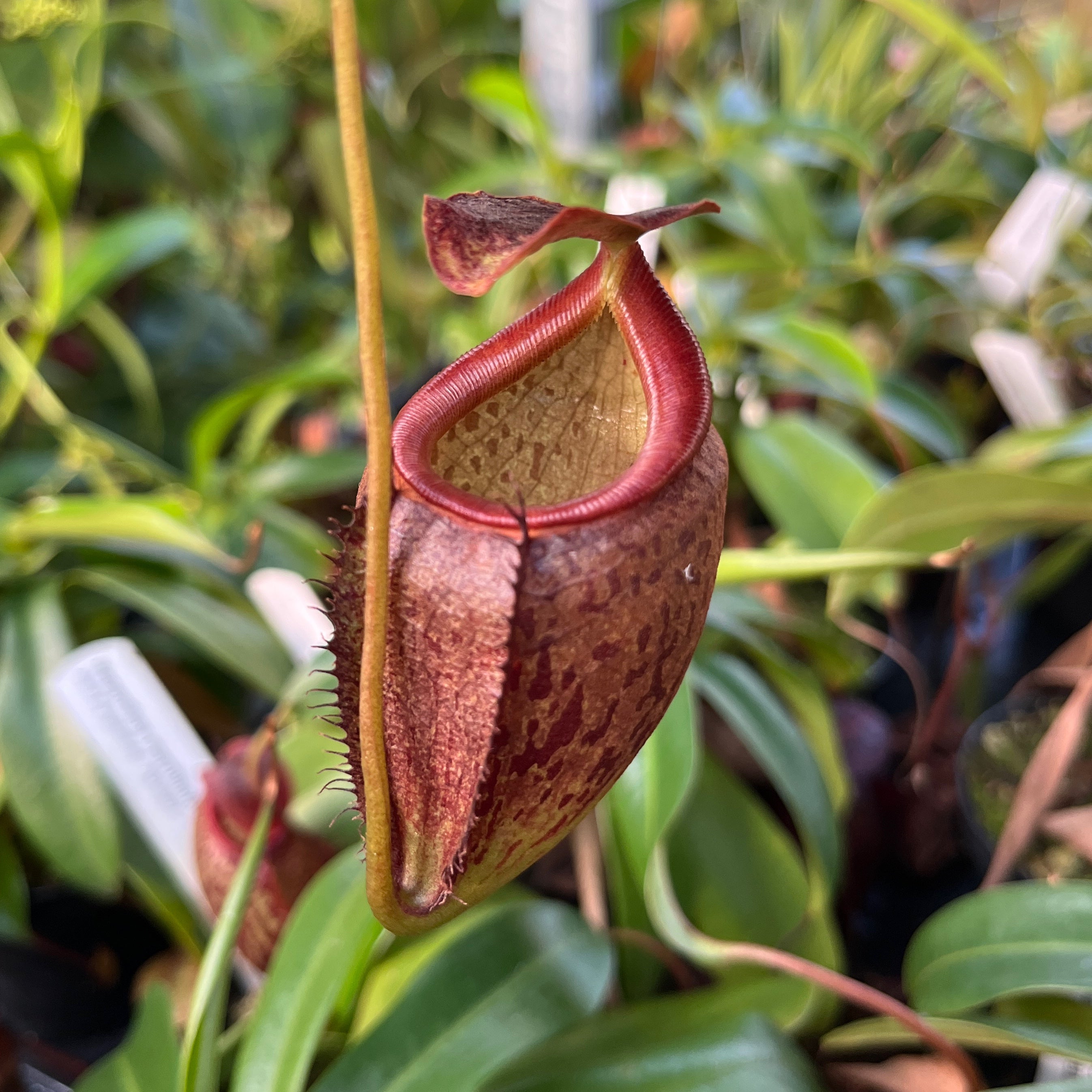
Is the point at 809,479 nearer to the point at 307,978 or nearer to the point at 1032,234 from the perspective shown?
the point at 1032,234

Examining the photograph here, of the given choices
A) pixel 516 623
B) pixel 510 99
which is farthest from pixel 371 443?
pixel 510 99

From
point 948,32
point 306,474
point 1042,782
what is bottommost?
point 1042,782

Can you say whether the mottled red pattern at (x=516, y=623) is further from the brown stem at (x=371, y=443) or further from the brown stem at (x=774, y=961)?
the brown stem at (x=774, y=961)

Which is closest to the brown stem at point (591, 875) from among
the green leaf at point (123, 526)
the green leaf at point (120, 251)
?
the green leaf at point (123, 526)

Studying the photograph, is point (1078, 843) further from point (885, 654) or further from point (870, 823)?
point (885, 654)

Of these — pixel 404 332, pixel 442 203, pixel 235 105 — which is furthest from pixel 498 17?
pixel 442 203

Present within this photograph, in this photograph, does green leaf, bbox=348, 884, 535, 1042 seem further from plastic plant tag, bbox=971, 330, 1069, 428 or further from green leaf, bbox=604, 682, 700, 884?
Result: plastic plant tag, bbox=971, 330, 1069, 428
